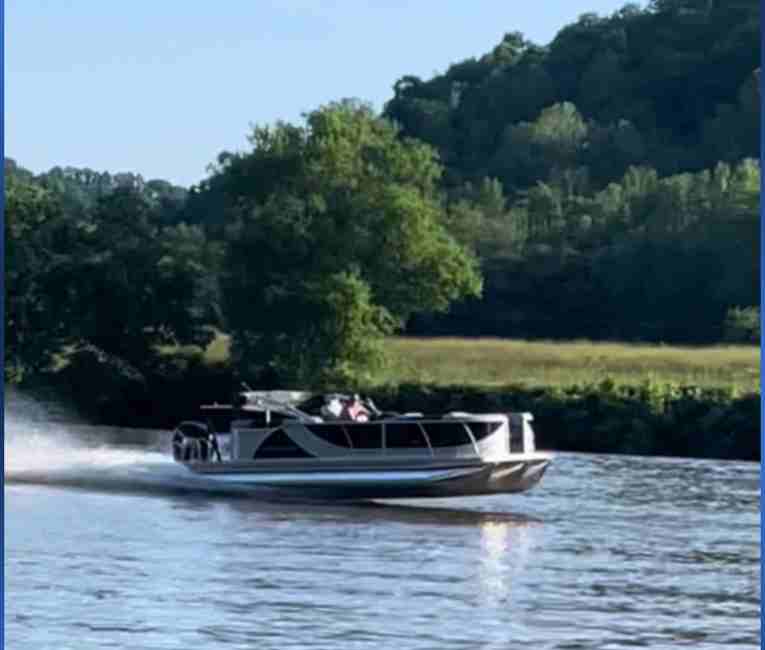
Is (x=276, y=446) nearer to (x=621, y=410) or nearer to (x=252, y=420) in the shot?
(x=252, y=420)

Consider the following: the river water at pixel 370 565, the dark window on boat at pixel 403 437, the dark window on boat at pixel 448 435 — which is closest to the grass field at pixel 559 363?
the river water at pixel 370 565

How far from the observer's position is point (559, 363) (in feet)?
229

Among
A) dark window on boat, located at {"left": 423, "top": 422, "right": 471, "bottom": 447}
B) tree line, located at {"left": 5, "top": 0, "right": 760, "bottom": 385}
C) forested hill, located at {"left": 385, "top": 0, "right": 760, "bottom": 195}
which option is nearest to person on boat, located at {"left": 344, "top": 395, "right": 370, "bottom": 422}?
dark window on boat, located at {"left": 423, "top": 422, "right": 471, "bottom": 447}

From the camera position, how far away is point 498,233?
92062 millimetres

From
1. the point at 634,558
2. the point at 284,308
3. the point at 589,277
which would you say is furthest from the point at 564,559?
the point at 589,277

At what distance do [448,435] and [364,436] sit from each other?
160 cm

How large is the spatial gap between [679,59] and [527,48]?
1250 cm

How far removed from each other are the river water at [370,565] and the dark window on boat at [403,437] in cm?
110

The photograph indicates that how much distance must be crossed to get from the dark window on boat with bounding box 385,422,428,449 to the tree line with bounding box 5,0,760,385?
2827 centimetres

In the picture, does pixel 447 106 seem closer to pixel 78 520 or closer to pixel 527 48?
pixel 527 48

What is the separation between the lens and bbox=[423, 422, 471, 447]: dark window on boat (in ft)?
140

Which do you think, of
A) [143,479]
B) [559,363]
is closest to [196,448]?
[143,479]

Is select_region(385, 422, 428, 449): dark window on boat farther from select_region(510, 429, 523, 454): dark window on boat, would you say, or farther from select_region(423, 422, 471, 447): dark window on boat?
select_region(510, 429, 523, 454): dark window on boat

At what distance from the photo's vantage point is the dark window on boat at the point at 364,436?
141 feet
